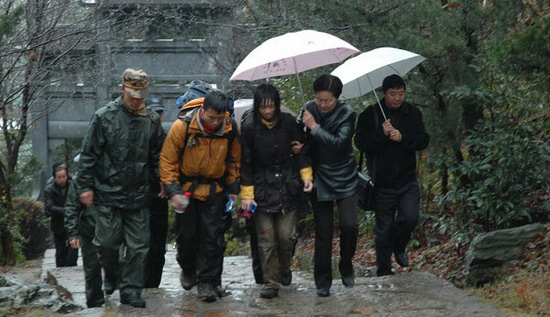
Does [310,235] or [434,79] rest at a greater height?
[434,79]

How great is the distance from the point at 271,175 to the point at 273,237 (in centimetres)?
57

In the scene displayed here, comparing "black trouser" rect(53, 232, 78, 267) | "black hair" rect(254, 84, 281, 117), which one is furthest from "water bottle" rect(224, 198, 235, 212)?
"black trouser" rect(53, 232, 78, 267)

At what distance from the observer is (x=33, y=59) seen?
12.9 meters

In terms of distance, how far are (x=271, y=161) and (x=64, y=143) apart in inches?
691

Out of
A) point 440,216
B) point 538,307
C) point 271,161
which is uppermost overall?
point 271,161

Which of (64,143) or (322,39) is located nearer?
(322,39)

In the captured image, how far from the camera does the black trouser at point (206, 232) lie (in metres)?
6.96

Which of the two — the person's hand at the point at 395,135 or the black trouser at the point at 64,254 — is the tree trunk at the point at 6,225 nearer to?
the black trouser at the point at 64,254

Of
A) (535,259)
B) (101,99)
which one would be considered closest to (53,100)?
(101,99)

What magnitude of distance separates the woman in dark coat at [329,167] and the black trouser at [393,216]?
73 centimetres

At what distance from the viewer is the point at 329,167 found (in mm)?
6980

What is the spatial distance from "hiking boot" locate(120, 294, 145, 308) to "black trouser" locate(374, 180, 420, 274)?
2507mm

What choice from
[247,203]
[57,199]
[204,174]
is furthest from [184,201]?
[57,199]

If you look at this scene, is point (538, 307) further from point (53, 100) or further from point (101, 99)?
point (101, 99)
